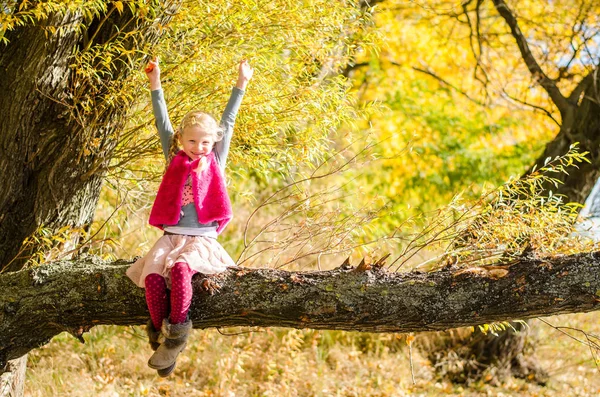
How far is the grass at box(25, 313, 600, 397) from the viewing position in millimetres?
5492

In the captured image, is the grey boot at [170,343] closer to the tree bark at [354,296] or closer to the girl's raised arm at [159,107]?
the tree bark at [354,296]

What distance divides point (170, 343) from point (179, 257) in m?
0.34

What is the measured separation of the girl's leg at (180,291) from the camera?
2752 millimetres

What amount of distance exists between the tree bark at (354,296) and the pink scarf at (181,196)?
0.84ft

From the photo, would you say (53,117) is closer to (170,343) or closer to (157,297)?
(157,297)

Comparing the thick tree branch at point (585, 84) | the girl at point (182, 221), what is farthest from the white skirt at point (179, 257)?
the thick tree branch at point (585, 84)

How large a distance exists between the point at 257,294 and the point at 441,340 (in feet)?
13.8

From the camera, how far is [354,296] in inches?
113

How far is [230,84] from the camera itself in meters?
3.82

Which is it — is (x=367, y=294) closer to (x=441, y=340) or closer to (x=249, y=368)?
(x=249, y=368)

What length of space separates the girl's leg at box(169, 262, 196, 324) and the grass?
255cm

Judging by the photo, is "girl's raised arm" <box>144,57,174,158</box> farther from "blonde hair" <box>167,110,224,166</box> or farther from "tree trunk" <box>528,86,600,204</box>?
"tree trunk" <box>528,86,600,204</box>

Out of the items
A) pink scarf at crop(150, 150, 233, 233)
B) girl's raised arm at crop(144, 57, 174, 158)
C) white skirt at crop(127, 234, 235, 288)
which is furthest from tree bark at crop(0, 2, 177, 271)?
white skirt at crop(127, 234, 235, 288)

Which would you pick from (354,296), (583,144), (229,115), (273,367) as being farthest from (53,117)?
(583,144)
